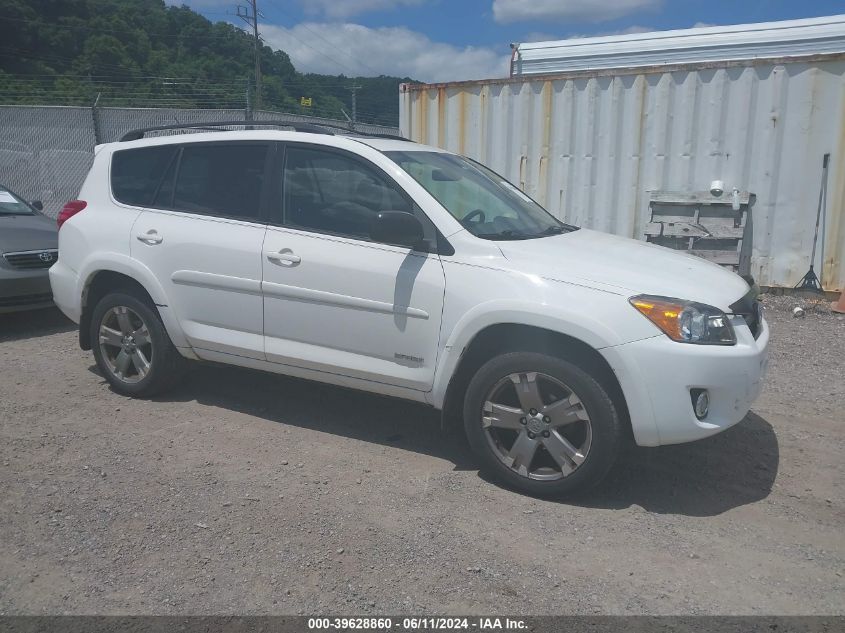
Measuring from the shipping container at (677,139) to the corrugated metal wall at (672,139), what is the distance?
1 centimetres

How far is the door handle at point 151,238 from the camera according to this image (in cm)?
486

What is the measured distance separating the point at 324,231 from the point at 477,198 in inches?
37.6

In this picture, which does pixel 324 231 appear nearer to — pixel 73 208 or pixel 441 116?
pixel 73 208

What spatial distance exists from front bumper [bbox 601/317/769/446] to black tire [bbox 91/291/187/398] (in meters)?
2.97

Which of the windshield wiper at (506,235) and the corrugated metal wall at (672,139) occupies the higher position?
the corrugated metal wall at (672,139)

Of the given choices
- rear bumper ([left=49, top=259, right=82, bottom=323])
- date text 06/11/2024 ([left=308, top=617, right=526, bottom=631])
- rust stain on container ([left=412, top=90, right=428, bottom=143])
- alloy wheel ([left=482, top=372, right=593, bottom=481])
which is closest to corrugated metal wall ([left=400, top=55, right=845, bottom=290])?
rust stain on container ([left=412, top=90, right=428, bottom=143])

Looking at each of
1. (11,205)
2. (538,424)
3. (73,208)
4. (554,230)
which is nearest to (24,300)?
(11,205)

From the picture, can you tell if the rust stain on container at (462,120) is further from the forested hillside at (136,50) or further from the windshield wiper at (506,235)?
the forested hillside at (136,50)

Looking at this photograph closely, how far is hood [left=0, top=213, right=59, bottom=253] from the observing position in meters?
7.07

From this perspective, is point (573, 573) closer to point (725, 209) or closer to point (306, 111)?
point (725, 209)

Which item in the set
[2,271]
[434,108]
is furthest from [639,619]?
[434,108]

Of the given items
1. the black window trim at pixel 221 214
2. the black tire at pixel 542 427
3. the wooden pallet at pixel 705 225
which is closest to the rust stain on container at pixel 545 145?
the wooden pallet at pixel 705 225

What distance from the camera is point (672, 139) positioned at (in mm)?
8516

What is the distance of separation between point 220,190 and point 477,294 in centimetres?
198
